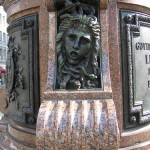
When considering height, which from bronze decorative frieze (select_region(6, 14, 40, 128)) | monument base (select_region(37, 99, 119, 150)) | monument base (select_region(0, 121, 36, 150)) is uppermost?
bronze decorative frieze (select_region(6, 14, 40, 128))

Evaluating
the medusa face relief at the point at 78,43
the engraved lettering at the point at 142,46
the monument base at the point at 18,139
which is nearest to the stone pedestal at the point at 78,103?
the monument base at the point at 18,139

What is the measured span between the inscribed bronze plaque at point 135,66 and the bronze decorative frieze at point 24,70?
119 centimetres

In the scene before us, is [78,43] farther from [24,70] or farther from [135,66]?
[24,70]

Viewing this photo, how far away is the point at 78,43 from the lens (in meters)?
3.37

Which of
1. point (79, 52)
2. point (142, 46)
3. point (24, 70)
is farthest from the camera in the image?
point (24, 70)

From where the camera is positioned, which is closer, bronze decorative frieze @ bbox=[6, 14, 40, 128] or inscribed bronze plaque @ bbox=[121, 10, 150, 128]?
inscribed bronze plaque @ bbox=[121, 10, 150, 128]

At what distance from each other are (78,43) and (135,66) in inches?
35.4

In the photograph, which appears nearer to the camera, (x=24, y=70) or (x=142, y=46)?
(x=142, y=46)

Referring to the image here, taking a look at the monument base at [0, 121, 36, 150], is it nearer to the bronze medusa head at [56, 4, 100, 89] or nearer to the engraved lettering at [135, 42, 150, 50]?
the bronze medusa head at [56, 4, 100, 89]

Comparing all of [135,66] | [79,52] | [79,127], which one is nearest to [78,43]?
[79,52]

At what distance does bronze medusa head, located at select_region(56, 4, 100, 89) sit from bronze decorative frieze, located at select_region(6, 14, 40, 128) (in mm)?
595

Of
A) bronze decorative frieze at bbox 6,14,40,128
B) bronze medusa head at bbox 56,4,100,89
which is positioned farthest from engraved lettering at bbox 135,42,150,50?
bronze decorative frieze at bbox 6,14,40,128

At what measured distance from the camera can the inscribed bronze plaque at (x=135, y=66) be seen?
3670 mm

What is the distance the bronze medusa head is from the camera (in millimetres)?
3344
